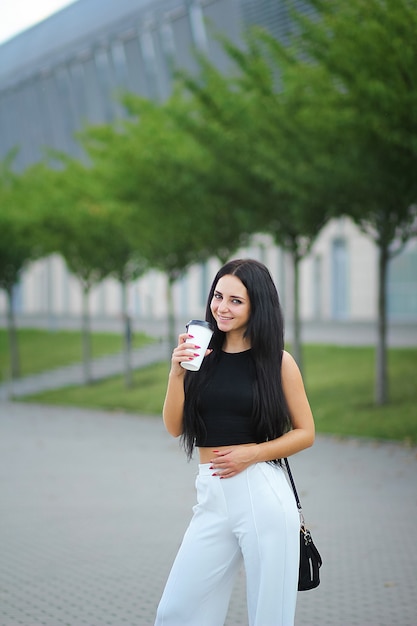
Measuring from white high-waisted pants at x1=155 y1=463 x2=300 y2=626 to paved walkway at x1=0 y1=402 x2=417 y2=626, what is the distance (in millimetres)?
2394

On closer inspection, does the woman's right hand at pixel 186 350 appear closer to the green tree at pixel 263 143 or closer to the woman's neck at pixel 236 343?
the woman's neck at pixel 236 343

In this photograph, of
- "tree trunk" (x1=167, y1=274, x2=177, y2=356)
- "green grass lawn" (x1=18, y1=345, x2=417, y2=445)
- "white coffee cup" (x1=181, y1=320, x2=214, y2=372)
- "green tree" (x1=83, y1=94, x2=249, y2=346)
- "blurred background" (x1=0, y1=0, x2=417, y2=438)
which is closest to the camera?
"white coffee cup" (x1=181, y1=320, x2=214, y2=372)

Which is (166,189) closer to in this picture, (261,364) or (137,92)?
(261,364)

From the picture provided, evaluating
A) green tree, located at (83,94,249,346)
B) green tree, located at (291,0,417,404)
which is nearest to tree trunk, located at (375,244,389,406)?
green tree, located at (291,0,417,404)

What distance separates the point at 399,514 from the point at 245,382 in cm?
595

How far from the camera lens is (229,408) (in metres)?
3.61

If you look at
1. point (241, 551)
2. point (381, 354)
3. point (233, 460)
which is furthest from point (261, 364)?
point (381, 354)

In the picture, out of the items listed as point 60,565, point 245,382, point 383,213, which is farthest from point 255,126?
point 245,382

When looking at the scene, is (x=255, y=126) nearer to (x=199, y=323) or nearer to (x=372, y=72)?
(x=372, y=72)

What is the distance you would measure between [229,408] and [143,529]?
5.30 m

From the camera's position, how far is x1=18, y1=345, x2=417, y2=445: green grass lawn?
15.8m

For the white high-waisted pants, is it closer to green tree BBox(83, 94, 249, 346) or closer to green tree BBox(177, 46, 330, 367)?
green tree BBox(177, 46, 330, 367)

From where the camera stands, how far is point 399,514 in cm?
919

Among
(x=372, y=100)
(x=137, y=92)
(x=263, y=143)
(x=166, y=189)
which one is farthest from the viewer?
(x=137, y=92)
